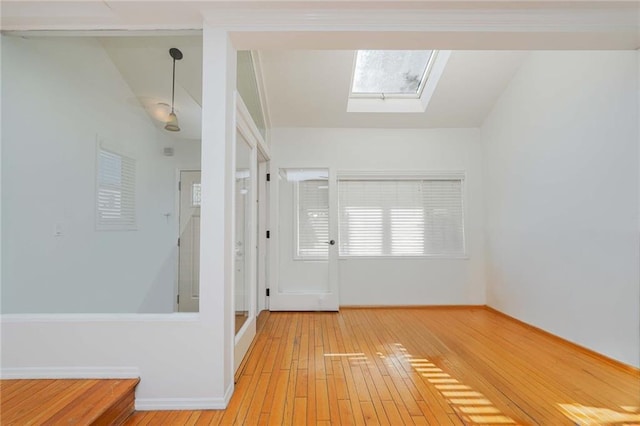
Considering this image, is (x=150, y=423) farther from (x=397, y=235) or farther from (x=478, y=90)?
(x=478, y=90)

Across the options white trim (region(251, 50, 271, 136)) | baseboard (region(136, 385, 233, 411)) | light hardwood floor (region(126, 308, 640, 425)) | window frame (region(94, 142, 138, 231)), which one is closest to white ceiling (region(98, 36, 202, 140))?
window frame (region(94, 142, 138, 231))

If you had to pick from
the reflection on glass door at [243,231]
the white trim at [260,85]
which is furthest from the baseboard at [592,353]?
the white trim at [260,85]

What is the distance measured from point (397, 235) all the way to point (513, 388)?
2427 millimetres

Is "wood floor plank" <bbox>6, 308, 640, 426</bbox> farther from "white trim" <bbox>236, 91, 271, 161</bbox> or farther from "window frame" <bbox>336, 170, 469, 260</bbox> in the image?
"white trim" <bbox>236, 91, 271, 161</bbox>

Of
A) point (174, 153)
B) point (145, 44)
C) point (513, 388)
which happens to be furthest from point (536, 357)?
point (145, 44)

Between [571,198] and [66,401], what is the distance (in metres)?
4.12

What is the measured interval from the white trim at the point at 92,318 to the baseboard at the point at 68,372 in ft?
0.95

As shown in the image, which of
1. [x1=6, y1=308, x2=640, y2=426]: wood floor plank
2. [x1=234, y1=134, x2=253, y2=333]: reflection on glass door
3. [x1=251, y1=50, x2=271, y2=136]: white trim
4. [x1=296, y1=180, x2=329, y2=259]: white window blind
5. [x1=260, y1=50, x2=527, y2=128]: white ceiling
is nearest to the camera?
[x1=6, y1=308, x2=640, y2=426]: wood floor plank

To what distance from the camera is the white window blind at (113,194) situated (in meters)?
2.39

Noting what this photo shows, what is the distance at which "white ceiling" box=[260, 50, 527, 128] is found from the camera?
3328 millimetres

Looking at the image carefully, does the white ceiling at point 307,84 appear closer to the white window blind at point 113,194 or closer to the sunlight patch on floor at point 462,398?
the white window blind at point 113,194

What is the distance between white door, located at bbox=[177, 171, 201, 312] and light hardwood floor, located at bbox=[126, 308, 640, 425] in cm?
67

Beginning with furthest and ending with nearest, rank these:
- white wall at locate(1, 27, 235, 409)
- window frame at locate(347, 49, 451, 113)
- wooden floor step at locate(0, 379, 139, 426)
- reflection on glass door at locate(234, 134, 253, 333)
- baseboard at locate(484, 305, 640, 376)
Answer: window frame at locate(347, 49, 451, 113), reflection on glass door at locate(234, 134, 253, 333), baseboard at locate(484, 305, 640, 376), white wall at locate(1, 27, 235, 409), wooden floor step at locate(0, 379, 139, 426)

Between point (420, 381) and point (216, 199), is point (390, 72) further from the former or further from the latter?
point (420, 381)
